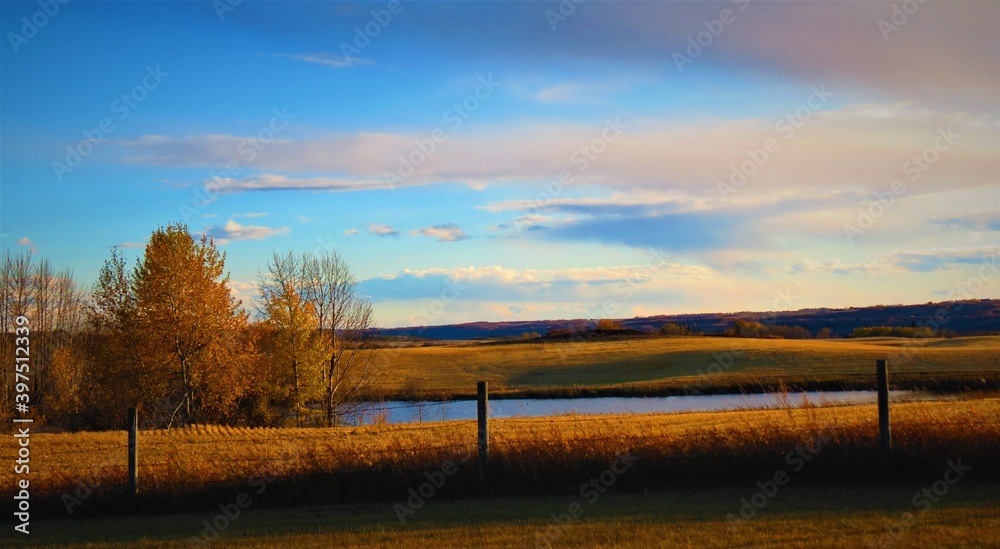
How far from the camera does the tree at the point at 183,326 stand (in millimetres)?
37875

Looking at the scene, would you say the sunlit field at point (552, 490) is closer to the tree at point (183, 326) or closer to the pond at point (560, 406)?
the tree at point (183, 326)

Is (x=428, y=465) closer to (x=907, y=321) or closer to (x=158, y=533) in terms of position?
(x=158, y=533)

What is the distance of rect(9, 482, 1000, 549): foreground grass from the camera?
869 cm

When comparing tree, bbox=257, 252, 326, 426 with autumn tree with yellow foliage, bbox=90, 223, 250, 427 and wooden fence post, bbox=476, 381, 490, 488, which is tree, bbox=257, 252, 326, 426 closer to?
autumn tree with yellow foliage, bbox=90, 223, 250, 427

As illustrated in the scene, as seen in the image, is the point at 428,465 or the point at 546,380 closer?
the point at 428,465

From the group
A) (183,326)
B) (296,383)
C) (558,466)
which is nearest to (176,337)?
(183,326)

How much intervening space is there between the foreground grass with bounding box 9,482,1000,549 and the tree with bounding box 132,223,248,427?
91.0 feet

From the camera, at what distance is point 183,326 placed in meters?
38.1

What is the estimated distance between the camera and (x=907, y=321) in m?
115

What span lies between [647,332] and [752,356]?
3813cm

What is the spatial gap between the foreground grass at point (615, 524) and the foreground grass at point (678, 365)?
3642 cm

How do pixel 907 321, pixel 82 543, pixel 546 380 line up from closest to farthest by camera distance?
pixel 82 543
pixel 546 380
pixel 907 321

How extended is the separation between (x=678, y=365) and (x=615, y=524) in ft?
205

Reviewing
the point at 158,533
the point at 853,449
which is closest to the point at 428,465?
the point at 158,533
